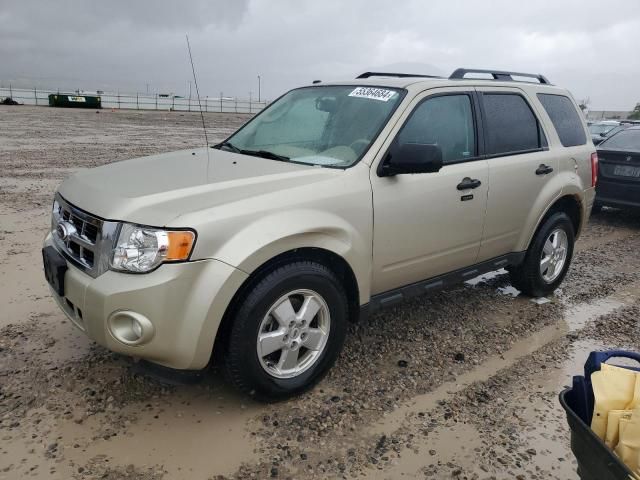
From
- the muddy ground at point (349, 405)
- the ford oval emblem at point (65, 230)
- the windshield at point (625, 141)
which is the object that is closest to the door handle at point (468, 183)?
the muddy ground at point (349, 405)

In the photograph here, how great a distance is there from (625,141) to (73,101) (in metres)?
41.4

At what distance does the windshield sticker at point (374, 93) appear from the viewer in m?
3.59

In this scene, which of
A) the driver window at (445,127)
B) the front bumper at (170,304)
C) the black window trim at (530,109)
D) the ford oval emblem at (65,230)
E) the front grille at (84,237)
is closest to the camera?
the front bumper at (170,304)

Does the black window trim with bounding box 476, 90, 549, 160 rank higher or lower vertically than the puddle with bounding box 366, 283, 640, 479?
higher

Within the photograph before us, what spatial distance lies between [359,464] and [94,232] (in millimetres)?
1785

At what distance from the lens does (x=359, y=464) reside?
8.59 ft

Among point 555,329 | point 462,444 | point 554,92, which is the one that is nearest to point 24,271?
point 462,444

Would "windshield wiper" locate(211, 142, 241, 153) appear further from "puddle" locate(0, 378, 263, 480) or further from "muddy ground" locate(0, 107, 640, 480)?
"puddle" locate(0, 378, 263, 480)

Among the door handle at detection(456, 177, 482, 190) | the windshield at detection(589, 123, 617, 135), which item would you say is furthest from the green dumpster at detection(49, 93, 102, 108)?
the door handle at detection(456, 177, 482, 190)

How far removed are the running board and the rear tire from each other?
0.64 ft

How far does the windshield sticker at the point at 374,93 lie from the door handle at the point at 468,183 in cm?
78

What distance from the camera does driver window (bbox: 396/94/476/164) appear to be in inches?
140

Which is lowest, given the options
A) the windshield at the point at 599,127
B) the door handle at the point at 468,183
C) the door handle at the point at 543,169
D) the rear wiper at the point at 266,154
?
the door handle at the point at 468,183

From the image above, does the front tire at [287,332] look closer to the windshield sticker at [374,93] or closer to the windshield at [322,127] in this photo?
the windshield at [322,127]
